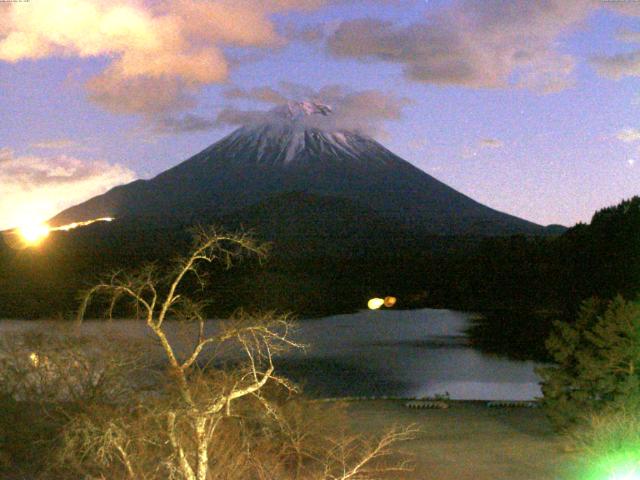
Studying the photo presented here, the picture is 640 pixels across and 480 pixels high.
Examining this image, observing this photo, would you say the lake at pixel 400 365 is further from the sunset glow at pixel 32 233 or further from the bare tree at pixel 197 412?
the sunset glow at pixel 32 233

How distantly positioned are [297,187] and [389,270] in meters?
38.2

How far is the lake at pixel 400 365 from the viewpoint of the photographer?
25281mm

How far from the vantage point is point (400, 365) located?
32.4 metres

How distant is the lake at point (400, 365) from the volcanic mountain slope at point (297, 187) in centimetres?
4147

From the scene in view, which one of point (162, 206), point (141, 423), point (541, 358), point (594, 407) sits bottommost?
point (541, 358)

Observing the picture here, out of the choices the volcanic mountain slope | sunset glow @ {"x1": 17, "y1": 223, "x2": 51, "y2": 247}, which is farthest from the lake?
the volcanic mountain slope

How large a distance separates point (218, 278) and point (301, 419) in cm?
5679

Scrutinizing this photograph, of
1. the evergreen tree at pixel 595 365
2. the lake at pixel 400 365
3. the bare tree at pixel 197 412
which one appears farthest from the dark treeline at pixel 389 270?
the bare tree at pixel 197 412

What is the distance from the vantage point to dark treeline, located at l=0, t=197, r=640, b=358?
131 feet

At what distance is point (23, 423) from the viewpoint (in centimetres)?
1026

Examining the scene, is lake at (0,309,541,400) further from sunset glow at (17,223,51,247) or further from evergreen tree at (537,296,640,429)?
sunset glow at (17,223,51,247)

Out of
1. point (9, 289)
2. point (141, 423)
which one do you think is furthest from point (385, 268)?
point (141, 423)

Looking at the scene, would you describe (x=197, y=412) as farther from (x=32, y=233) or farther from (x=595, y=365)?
(x=595, y=365)

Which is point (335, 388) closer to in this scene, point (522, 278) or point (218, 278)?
point (522, 278)
